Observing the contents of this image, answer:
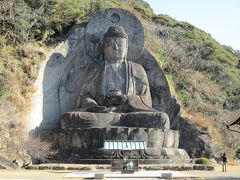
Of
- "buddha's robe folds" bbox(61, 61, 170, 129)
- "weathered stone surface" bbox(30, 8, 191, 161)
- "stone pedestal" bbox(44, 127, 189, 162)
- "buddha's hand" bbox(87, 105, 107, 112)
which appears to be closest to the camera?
"stone pedestal" bbox(44, 127, 189, 162)

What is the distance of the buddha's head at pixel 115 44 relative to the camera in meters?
22.8

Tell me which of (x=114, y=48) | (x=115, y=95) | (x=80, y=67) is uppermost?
(x=114, y=48)

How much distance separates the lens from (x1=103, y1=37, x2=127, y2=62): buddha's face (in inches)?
899

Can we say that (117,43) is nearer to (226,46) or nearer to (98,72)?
(98,72)

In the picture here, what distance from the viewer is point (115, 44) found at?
74.8 ft

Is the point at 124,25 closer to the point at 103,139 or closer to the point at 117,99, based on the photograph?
the point at 117,99

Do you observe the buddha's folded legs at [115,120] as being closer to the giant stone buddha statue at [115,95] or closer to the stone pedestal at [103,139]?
the giant stone buddha statue at [115,95]

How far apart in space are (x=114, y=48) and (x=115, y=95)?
2.65 m

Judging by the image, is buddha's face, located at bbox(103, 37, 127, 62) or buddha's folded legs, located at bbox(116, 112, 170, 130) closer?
buddha's folded legs, located at bbox(116, 112, 170, 130)

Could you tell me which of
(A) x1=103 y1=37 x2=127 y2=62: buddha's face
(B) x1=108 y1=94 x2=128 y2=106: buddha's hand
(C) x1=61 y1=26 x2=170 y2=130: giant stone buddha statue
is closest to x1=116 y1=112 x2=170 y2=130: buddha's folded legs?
(C) x1=61 y1=26 x2=170 y2=130: giant stone buddha statue

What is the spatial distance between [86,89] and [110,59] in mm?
1914

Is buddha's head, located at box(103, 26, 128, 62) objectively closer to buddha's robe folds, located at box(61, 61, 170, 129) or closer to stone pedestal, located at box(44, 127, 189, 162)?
buddha's robe folds, located at box(61, 61, 170, 129)

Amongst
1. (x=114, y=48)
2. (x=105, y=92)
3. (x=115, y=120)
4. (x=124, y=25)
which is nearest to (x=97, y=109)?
(x=115, y=120)

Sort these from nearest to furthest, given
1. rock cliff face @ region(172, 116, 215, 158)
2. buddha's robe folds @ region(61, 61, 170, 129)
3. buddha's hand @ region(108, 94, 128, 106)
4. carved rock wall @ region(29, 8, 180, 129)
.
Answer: buddha's robe folds @ region(61, 61, 170, 129)
buddha's hand @ region(108, 94, 128, 106)
carved rock wall @ region(29, 8, 180, 129)
rock cliff face @ region(172, 116, 215, 158)
